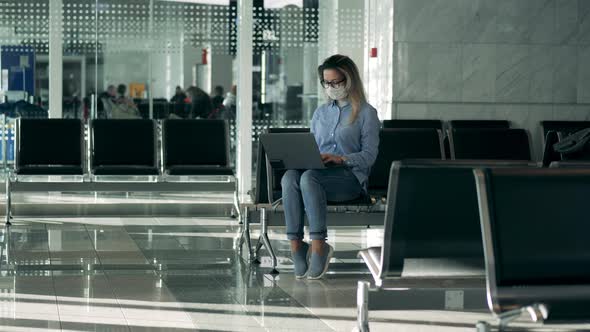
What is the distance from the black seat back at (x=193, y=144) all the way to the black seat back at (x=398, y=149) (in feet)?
8.94

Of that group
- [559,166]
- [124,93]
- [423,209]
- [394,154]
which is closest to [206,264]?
[394,154]

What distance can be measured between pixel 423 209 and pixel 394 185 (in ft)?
0.55

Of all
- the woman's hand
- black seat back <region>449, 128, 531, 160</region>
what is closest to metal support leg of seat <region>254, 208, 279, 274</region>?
the woman's hand

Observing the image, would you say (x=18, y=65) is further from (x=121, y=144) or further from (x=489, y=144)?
(x=489, y=144)

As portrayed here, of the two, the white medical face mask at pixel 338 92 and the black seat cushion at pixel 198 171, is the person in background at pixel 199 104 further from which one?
the white medical face mask at pixel 338 92

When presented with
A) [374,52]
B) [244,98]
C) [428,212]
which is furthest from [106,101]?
[428,212]

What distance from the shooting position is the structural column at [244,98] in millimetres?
12414

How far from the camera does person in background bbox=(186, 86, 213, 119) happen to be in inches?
495

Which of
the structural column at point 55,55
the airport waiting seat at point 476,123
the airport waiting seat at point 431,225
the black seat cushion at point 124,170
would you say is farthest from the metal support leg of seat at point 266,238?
the structural column at point 55,55

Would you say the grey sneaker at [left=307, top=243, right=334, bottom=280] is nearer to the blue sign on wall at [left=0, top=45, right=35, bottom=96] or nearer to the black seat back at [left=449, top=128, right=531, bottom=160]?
the black seat back at [left=449, top=128, right=531, bottom=160]

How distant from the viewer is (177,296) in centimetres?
590

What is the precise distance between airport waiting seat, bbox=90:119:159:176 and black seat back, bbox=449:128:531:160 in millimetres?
2928

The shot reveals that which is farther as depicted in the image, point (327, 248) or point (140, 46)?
point (140, 46)

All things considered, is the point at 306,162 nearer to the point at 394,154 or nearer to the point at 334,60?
the point at 334,60
